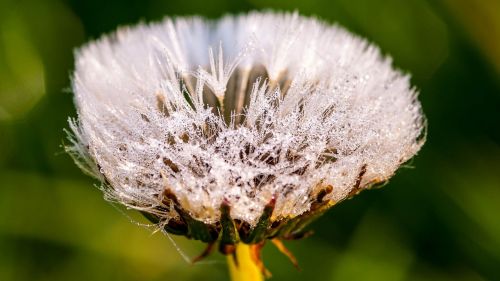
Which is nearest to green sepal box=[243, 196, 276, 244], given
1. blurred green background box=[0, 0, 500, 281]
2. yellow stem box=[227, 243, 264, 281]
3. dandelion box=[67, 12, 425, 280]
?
dandelion box=[67, 12, 425, 280]

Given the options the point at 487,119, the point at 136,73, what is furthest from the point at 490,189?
the point at 136,73

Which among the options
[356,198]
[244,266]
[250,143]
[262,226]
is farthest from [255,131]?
[356,198]

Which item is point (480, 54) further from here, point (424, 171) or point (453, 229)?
point (453, 229)

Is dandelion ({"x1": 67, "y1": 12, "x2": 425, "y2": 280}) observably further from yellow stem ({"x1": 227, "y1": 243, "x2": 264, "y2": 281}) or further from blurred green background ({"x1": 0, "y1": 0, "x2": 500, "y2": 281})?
blurred green background ({"x1": 0, "y1": 0, "x2": 500, "y2": 281})

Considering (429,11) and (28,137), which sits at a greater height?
(429,11)

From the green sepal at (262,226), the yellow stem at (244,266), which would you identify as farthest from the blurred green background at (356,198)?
the green sepal at (262,226)
